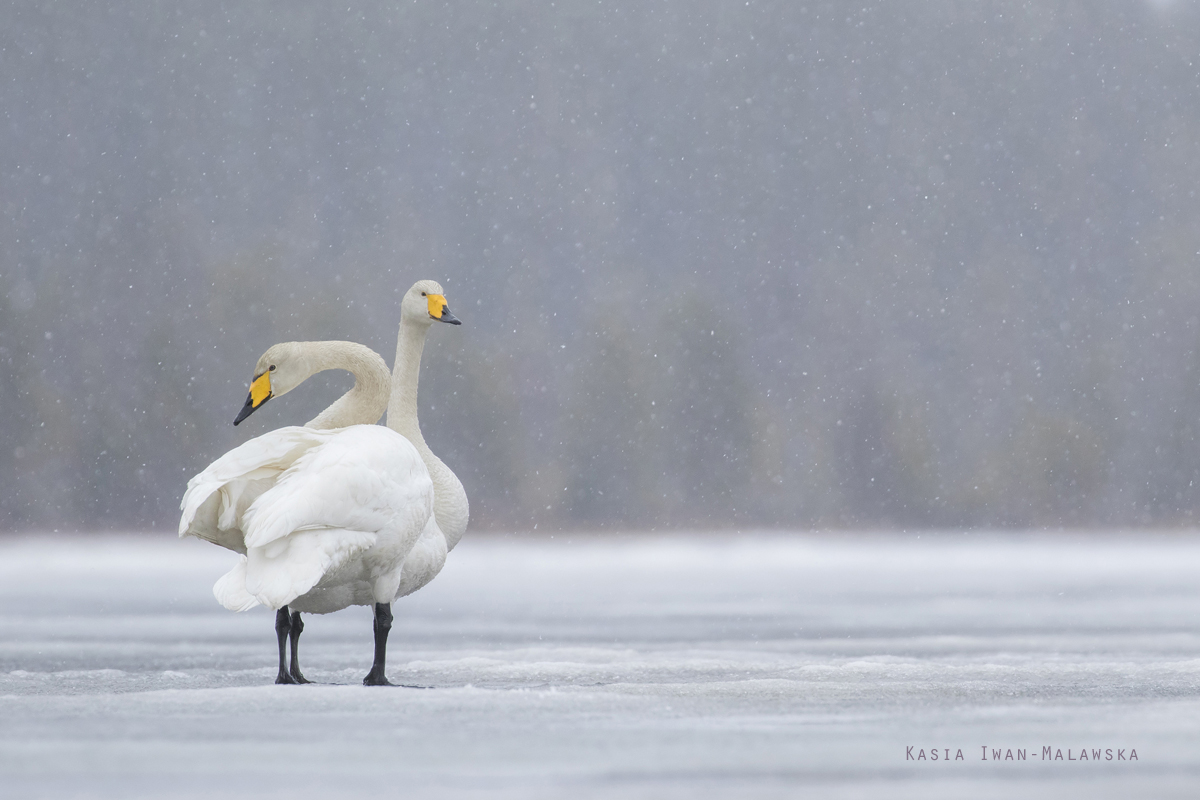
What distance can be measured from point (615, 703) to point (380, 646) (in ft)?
4.16

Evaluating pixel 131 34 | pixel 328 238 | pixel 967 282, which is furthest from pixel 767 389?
pixel 131 34

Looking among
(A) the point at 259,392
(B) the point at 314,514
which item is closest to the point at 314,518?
(B) the point at 314,514

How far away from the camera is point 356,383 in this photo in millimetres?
7602

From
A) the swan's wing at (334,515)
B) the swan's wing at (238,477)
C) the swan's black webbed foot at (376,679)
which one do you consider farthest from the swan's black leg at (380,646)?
the swan's wing at (238,477)

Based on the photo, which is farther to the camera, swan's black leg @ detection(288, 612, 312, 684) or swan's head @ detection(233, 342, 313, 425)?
swan's head @ detection(233, 342, 313, 425)

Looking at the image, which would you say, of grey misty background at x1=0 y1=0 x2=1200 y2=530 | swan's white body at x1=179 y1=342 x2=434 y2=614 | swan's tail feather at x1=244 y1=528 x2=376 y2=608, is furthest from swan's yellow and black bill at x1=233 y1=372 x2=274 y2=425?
grey misty background at x1=0 y1=0 x2=1200 y2=530

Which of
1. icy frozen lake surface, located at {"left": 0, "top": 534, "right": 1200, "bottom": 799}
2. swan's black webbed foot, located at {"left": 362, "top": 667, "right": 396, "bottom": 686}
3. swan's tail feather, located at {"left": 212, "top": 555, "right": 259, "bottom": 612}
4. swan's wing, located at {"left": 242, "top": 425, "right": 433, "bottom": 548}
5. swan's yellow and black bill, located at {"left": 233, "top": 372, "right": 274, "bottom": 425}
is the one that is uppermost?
swan's yellow and black bill, located at {"left": 233, "top": 372, "right": 274, "bottom": 425}

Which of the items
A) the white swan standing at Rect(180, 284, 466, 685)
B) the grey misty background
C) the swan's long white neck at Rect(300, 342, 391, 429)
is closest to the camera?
the white swan standing at Rect(180, 284, 466, 685)

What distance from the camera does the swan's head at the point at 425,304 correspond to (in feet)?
25.8

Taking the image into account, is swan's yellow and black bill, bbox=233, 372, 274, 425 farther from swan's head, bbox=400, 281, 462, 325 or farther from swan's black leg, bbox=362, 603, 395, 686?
swan's black leg, bbox=362, 603, 395, 686

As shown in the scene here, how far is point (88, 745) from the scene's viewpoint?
4.72 meters

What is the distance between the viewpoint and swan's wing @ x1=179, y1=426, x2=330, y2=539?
20.7ft

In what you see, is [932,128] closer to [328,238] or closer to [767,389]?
[767,389]

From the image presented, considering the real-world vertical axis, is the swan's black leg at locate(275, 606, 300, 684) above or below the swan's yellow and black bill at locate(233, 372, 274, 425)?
below
